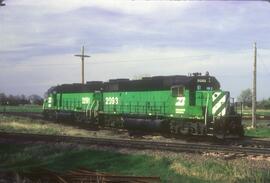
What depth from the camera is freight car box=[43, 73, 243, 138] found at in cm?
2906

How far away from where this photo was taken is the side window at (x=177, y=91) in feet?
103

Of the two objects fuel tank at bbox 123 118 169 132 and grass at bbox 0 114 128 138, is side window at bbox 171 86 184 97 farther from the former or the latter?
grass at bbox 0 114 128 138

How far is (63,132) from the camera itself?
37969mm

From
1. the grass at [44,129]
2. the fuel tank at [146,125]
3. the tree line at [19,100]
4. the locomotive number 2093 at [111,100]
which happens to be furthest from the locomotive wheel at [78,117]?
the tree line at [19,100]

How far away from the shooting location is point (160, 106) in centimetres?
3353

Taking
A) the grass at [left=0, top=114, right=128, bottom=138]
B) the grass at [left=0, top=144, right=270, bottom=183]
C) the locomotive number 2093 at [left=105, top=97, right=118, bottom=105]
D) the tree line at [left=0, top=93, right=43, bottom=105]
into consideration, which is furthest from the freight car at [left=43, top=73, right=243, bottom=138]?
the tree line at [left=0, top=93, right=43, bottom=105]

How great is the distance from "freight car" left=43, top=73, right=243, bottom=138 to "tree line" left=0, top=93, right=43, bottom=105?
226 ft

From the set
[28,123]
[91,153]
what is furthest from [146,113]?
[28,123]

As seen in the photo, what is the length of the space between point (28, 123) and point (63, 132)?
10479 mm

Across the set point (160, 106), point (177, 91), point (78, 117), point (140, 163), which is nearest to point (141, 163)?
point (140, 163)

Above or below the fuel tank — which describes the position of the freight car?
above

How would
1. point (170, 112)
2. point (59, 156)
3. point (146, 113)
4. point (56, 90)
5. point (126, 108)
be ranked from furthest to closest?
1. point (56, 90)
2. point (126, 108)
3. point (146, 113)
4. point (170, 112)
5. point (59, 156)

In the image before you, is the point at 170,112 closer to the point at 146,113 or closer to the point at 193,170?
the point at 146,113

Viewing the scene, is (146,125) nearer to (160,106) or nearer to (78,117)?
(160,106)
